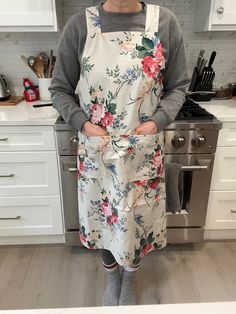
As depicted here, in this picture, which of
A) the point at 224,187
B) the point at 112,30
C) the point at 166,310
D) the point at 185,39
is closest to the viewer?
the point at 166,310

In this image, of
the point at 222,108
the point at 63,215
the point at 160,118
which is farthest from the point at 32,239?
the point at 222,108

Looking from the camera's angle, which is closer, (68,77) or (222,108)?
(68,77)

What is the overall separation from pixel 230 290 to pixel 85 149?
1092 millimetres

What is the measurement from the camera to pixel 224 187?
5.46 ft

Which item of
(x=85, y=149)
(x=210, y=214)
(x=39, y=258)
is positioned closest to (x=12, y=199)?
(x=39, y=258)

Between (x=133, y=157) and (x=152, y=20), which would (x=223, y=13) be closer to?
(x=152, y=20)

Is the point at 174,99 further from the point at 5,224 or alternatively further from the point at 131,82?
the point at 5,224

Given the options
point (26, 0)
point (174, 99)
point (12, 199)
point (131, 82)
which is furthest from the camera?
point (12, 199)

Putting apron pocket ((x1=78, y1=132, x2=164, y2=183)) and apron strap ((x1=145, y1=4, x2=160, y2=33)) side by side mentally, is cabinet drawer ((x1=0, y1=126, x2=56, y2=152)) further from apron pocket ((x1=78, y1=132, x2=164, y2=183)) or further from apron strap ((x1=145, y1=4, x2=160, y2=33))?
apron strap ((x1=145, y1=4, x2=160, y2=33))

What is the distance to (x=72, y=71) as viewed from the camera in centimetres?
111

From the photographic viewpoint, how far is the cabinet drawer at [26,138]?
149 cm

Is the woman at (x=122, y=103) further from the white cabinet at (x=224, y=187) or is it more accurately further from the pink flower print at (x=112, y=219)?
the white cabinet at (x=224, y=187)

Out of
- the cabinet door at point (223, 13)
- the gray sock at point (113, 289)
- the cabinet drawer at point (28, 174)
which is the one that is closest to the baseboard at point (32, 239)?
the cabinet drawer at point (28, 174)

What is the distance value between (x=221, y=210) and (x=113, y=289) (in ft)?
2.59
